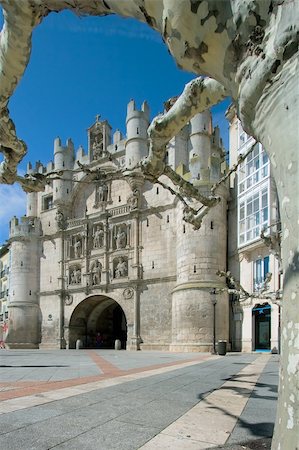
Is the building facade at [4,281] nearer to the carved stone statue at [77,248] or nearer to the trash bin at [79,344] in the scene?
the carved stone statue at [77,248]

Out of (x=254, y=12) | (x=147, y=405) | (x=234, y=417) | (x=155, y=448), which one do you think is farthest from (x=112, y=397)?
(x=254, y=12)

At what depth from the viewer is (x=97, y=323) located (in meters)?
41.3

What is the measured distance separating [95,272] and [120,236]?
4.24 meters

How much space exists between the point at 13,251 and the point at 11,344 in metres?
9.12

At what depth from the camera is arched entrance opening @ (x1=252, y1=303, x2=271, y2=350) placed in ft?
83.1

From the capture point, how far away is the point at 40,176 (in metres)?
6.86

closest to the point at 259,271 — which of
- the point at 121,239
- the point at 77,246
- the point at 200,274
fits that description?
the point at 200,274

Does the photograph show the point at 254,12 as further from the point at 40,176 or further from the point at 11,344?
the point at 11,344

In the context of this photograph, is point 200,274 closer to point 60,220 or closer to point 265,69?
point 60,220

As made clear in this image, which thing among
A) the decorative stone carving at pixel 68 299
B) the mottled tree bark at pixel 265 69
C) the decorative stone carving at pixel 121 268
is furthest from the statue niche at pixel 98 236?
the mottled tree bark at pixel 265 69

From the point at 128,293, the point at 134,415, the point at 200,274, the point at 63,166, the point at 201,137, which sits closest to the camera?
the point at 134,415

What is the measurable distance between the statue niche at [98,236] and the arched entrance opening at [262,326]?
53.2ft

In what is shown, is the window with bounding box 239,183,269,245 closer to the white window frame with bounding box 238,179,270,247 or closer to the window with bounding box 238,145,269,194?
the white window frame with bounding box 238,179,270,247

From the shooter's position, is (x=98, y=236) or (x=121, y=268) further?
(x=98, y=236)
